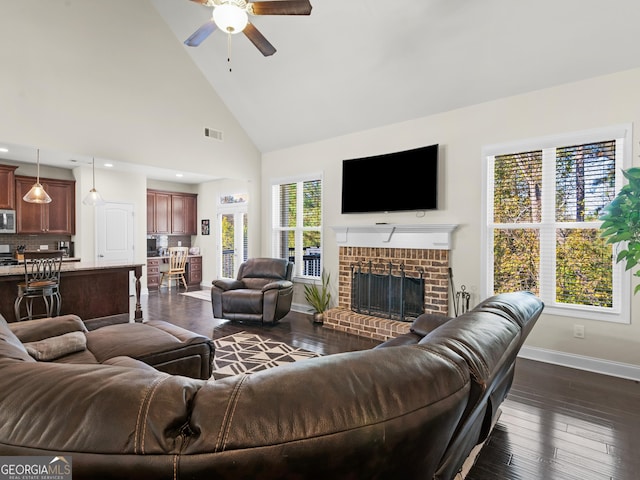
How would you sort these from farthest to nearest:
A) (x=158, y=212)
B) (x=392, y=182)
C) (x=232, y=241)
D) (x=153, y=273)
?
1. (x=158, y=212)
2. (x=232, y=241)
3. (x=153, y=273)
4. (x=392, y=182)

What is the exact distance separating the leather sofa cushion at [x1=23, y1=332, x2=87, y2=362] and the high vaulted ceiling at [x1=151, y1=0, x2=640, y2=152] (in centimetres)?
397

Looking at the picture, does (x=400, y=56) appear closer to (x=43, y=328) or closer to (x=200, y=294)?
(x=43, y=328)

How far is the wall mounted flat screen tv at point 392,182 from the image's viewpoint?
14.1ft

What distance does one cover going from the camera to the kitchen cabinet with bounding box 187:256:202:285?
8625 millimetres

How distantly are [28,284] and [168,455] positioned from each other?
14.8 feet

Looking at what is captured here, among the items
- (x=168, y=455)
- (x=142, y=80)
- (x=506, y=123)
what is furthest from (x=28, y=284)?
(x=506, y=123)

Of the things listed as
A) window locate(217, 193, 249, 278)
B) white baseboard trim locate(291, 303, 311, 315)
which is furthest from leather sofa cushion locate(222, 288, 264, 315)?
window locate(217, 193, 249, 278)

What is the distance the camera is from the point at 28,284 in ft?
12.7

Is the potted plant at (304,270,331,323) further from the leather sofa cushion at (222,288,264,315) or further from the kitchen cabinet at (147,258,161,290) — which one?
the kitchen cabinet at (147,258,161,290)

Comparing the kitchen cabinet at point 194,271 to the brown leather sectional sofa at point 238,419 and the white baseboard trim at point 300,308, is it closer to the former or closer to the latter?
the white baseboard trim at point 300,308

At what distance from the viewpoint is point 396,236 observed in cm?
459

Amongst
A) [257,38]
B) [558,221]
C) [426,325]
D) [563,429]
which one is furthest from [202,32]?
[563,429]

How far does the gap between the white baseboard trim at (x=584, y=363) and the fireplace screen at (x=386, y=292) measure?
1289mm

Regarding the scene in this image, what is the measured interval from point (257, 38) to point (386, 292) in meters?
3.45
